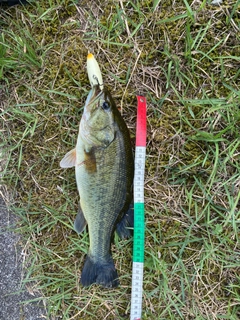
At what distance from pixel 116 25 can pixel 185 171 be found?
4.86 ft

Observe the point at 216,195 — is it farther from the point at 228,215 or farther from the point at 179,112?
the point at 179,112

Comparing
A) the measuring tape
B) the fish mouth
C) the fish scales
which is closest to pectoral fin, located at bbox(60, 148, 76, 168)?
the fish scales

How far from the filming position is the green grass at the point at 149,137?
104 inches

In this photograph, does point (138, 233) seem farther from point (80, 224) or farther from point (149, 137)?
point (149, 137)

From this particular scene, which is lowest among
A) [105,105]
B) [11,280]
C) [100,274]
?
[11,280]

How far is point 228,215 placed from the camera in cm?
261

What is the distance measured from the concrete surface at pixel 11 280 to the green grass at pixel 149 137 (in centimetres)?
12

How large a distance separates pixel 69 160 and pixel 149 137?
2.49 feet

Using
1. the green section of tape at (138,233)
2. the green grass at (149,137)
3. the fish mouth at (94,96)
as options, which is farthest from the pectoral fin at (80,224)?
the fish mouth at (94,96)

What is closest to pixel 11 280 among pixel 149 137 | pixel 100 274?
pixel 100 274

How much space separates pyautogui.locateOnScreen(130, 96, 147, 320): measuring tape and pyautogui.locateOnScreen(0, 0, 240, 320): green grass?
3.3 inches

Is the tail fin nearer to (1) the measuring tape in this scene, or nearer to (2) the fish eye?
(1) the measuring tape

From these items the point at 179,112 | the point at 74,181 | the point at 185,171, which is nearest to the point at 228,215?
the point at 185,171

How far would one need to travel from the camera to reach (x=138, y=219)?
2.63m
